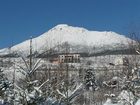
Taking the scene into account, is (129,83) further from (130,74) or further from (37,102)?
(37,102)

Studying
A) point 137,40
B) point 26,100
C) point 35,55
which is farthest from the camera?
point 137,40

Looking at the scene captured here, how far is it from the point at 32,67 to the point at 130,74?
312 inches

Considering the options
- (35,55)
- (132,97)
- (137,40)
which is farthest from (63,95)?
(132,97)

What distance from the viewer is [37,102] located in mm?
14188

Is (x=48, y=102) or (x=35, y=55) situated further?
(x=48, y=102)

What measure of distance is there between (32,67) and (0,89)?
22.3ft

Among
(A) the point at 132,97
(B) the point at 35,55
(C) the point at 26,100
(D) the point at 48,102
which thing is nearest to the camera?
(C) the point at 26,100

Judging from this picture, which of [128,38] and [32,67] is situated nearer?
[32,67]

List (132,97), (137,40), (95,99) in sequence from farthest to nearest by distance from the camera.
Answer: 1. (95,99)
2. (132,97)
3. (137,40)

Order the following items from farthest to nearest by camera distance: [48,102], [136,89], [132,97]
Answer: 1. [132,97]
2. [136,89]
3. [48,102]

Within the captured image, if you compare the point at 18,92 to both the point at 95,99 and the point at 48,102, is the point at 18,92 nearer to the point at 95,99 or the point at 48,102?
the point at 48,102

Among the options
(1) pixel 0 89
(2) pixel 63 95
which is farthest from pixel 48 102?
(1) pixel 0 89

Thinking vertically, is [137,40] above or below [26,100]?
above

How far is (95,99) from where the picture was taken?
5488 cm
